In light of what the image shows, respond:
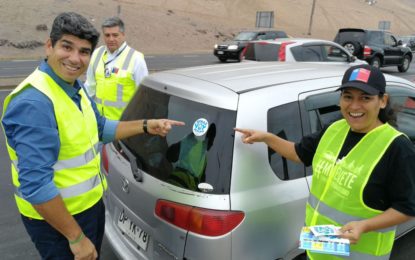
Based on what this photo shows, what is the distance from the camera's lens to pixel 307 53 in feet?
32.8

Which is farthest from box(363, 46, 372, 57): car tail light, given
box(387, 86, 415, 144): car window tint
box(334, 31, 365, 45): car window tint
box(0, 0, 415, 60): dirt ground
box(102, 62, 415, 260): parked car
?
box(102, 62, 415, 260): parked car

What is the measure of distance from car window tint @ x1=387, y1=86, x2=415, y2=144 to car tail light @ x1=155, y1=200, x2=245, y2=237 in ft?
5.76

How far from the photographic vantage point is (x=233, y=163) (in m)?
2.07

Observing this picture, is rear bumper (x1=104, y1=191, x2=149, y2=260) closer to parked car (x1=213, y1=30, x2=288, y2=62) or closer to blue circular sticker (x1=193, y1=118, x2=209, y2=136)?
blue circular sticker (x1=193, y1=118, x2=209, y2=136)

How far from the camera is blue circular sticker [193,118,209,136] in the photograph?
7.11ft

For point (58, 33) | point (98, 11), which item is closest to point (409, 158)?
point (58, 33)

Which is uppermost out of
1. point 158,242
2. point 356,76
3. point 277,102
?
point 356,76

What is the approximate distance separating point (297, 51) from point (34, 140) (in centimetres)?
885

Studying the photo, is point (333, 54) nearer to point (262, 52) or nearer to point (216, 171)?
point (262, 52)

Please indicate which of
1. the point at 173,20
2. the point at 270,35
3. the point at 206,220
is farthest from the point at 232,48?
the point at 173,20

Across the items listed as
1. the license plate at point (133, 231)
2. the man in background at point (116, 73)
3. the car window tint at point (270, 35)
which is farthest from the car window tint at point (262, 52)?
the car window tint at point (270, 35)

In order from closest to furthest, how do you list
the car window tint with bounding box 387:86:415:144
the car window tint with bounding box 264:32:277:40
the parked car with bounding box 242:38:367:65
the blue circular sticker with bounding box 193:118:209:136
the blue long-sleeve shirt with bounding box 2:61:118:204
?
1. the blue long-sleeve shirt with bounding box 2:61:118:204
2. the blue circular sticker with bounding box 193:118:209:136
3. the car window tint with bounding box 387:86:415:144
4. the parked car with bounding box 242:38:367:65
5. the car window tint with bounding box 264:32:277:40

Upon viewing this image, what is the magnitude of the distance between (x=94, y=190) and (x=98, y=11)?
35.9 metres

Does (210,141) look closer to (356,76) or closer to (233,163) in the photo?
(233,163)
